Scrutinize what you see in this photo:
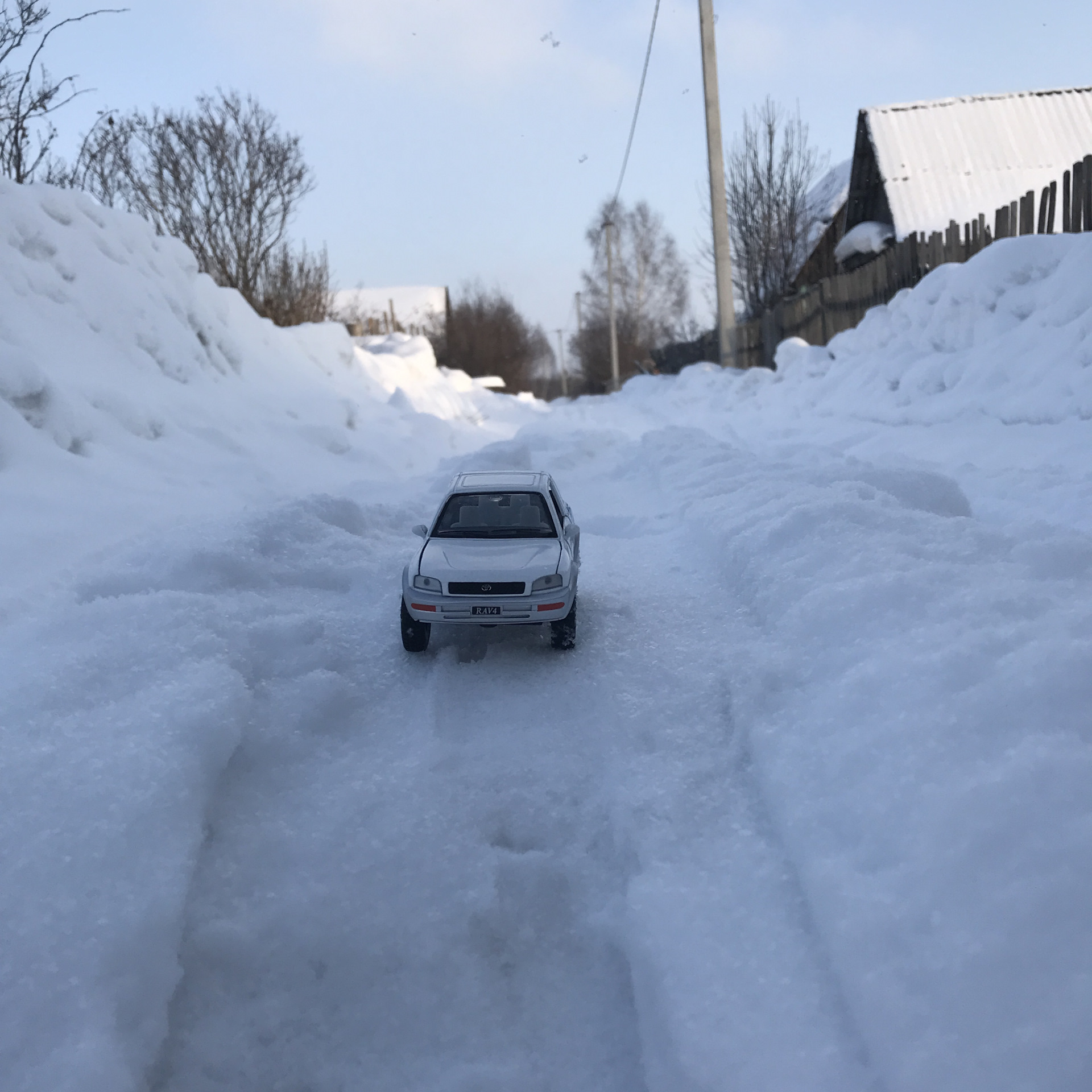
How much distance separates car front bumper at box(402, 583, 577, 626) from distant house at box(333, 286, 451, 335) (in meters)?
24.7

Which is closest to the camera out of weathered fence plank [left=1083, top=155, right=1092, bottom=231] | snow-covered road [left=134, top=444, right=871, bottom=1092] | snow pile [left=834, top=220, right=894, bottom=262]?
snow-covered road [left=134, top=444, right=871, bottom=1092]

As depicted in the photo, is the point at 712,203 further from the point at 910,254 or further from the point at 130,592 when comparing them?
the point at 130,592

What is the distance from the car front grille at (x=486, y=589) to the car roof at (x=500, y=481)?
3.69ft

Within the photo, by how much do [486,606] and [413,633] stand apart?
1.72 ft

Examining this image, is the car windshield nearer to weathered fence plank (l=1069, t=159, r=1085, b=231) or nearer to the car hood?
the car hood

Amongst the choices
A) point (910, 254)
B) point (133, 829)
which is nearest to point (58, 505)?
point (133, 829)

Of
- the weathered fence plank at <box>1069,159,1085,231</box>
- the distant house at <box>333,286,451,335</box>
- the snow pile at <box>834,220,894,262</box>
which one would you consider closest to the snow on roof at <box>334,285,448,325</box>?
the distant house at <box>333,286,451,335</box>

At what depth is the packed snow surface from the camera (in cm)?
271

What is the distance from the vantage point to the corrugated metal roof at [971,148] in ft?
65.5

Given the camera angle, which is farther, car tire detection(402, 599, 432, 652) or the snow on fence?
the snow on fence

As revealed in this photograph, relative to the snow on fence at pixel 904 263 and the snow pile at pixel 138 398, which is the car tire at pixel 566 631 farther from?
the snow on fence at pixel 904 263

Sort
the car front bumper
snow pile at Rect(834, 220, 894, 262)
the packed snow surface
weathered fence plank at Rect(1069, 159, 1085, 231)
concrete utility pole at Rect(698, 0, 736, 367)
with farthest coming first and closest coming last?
snow pile at Rect(834, 220, 894, 262) → concrete utility pole at Rect(698, 0, 736, 367) → weathered fence plank at Rect(1069, 159, 1085, 231) → the car front bumper → the packed snow surface

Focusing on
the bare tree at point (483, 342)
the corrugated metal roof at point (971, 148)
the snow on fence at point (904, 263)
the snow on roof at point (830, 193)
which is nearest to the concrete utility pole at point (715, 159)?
the snow on fence at point (904, 263)

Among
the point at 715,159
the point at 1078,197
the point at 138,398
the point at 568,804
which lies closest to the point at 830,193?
the point at 715,159
